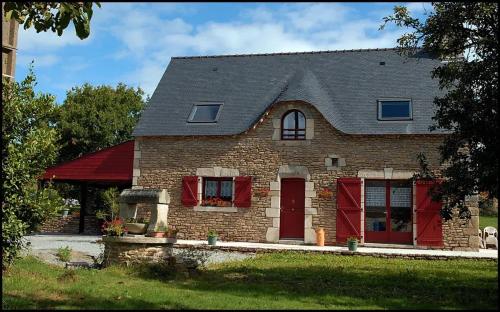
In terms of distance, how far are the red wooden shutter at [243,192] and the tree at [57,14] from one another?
31.5 ft

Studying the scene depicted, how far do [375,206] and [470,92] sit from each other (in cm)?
833

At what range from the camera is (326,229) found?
15.5 m

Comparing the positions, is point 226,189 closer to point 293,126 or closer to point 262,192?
point 262,192

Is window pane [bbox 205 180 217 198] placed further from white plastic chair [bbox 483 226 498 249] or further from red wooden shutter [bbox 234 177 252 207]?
white plastic chair [bbox 483 226 498 249]

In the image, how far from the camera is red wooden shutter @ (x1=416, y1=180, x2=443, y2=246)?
48.5ft

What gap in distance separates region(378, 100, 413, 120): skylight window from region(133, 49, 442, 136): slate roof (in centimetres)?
19

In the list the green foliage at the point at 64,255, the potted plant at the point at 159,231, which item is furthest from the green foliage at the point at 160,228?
the green foliage at the point at 64,255

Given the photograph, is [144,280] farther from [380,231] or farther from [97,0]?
[380,231]

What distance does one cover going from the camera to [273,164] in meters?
16.1

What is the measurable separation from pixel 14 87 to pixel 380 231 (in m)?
10.9

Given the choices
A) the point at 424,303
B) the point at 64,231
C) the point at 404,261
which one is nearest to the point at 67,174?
the point at 64,231

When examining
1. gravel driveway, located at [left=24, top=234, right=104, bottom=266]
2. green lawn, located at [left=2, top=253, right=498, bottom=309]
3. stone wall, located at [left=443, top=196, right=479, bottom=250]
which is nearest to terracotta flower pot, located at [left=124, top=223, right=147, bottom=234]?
green lawn, located at [left=2, top=253, right=498, bottom=309]

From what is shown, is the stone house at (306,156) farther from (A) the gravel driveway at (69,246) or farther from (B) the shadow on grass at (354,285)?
(B) the shadow on grass at (354,285)

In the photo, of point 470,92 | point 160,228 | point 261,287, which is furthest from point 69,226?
point 470,92
